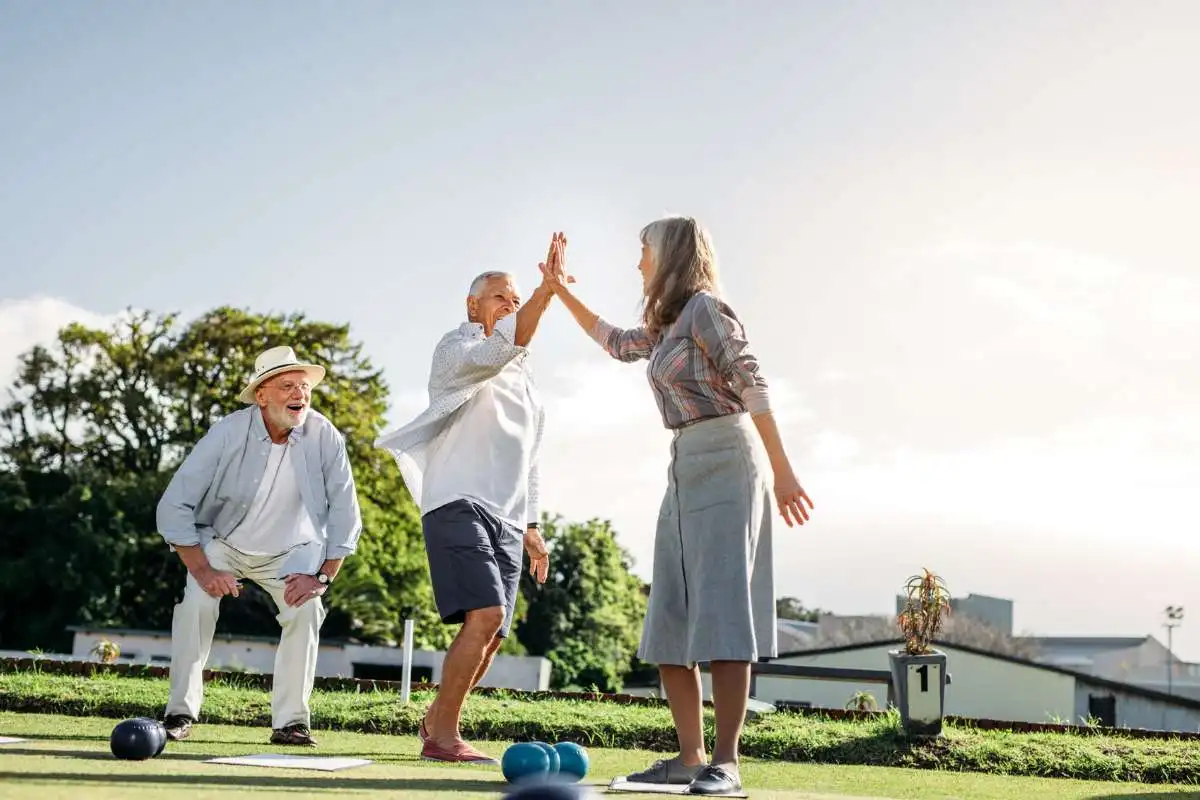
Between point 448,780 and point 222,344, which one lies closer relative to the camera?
point 448,780

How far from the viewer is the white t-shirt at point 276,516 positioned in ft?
20.1

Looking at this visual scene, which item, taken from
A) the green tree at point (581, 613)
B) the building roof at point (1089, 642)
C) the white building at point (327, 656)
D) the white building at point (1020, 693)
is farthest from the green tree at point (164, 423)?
the building roof at point (1089, 642)

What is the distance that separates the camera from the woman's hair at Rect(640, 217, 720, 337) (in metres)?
4.93

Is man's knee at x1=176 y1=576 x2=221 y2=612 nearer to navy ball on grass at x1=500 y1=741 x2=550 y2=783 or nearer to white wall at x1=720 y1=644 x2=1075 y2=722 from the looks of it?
navy ball on grass at x1=500 y1=741 x2=550 y2=783

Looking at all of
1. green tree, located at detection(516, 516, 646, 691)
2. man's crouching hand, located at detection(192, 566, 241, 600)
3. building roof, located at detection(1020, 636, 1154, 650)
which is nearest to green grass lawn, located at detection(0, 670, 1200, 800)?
man's crouching hand, located at detection(192, 566, 241, 600)

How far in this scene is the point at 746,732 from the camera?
7094 mm

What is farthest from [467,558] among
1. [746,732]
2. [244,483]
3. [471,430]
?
[746,732]

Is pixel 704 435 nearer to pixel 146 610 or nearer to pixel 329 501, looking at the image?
pixel 329 501

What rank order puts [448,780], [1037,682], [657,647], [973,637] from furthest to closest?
1. [973,637]
2. [1037,682]
3. [657,647]
4. [448,780]

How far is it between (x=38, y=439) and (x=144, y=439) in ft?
13.0

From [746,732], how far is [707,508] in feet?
9.59

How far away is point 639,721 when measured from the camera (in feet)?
24.0

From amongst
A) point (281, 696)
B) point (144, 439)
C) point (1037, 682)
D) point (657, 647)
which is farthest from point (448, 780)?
point (1037, 682)

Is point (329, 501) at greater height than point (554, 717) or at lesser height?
greater
